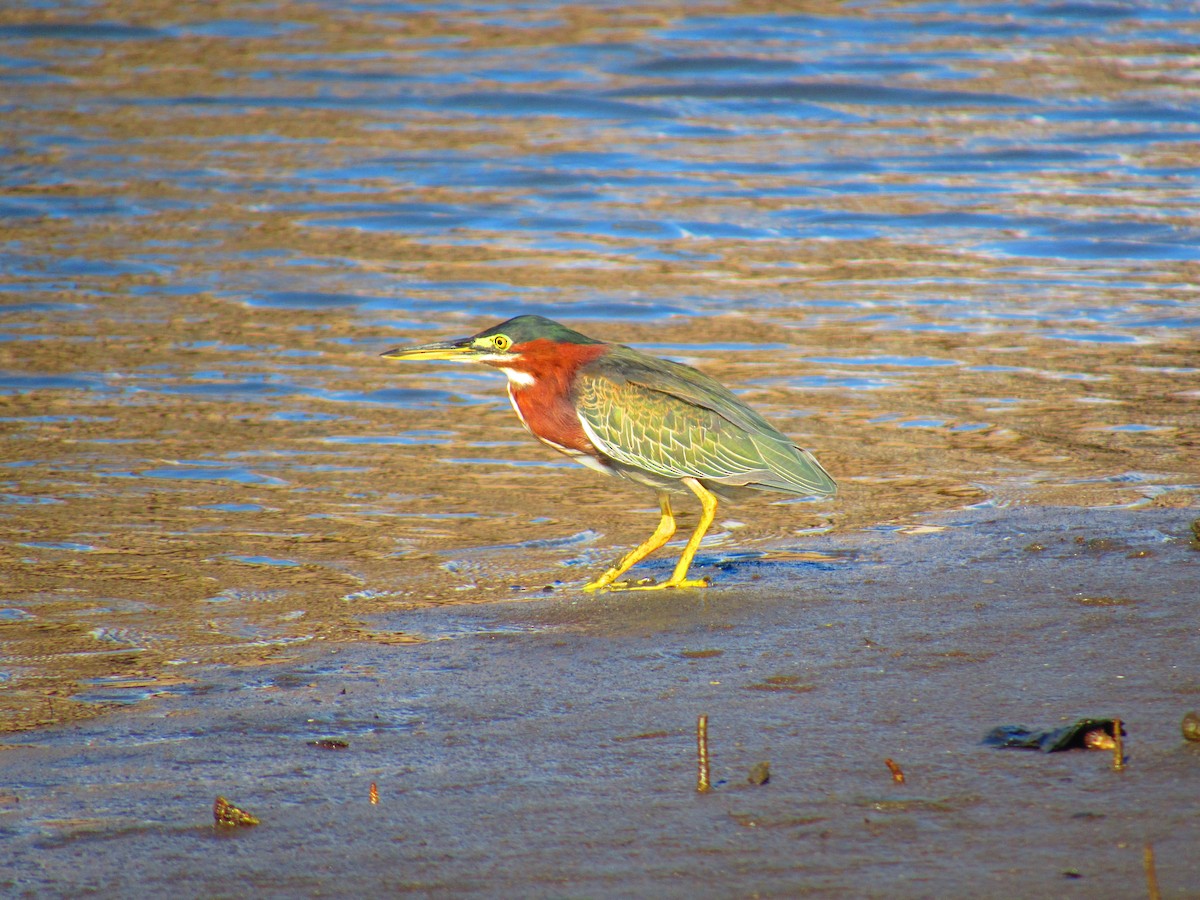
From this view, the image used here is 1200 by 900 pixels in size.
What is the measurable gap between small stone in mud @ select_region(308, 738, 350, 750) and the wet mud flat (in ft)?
0.04

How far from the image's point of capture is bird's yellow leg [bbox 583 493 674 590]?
6.41 meters

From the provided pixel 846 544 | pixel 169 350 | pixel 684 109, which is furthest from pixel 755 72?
pixel 846 544

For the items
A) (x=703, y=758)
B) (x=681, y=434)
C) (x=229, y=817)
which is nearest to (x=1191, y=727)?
(x=703, y=758)

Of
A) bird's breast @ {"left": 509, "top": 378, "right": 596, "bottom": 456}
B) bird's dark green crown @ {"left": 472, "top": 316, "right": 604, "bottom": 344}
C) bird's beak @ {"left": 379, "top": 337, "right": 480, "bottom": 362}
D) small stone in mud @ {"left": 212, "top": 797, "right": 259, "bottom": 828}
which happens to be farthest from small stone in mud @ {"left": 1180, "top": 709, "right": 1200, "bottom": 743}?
bird's beak @ {"left": 379, "top": 337, "right": 480, "bottom": 362}

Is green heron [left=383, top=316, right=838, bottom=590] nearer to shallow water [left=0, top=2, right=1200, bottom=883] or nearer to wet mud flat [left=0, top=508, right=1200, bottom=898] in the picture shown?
shallow water [left=0, top=2, right=1200, bottom=883]

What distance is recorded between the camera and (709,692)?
484 centimetres

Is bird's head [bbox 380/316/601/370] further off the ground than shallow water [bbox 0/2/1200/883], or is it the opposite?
bird's head [bbox 380/316/601/370]

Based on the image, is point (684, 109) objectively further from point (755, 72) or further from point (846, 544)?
point (846, 544)

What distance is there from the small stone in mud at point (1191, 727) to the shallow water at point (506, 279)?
2540 mm

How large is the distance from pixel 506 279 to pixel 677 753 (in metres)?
8.96

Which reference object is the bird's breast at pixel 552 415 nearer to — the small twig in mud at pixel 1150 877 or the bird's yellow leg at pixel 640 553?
the bird's yellow leg at pixel 640 553

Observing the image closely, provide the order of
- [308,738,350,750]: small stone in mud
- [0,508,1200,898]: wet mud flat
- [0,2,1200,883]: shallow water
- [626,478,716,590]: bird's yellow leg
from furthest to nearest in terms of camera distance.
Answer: [0,2,1200,883]: shallow water, [626,478,716,590]: bird's yellow leg, [308,738,350,750]: small stone in mud, [0,508,1200,898]: wet mud flat

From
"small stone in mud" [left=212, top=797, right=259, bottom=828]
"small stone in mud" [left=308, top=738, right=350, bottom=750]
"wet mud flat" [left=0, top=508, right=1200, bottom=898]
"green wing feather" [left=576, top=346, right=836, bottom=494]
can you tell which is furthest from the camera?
"green wing feather" [left=576, top=346, right=836, bottom=494]

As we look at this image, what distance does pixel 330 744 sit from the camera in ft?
14.8
